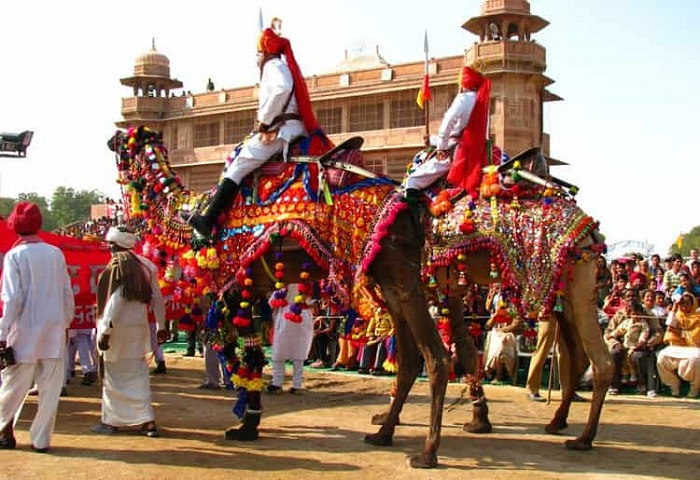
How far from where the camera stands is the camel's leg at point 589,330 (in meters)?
6.75

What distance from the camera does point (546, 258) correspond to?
668cm

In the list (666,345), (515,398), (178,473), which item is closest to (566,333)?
(515,398)

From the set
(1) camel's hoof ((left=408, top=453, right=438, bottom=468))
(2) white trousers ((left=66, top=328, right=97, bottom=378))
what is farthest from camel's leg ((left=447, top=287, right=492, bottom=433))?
(2) white trousers ((left=66, top=328, right=97, bottom=378))

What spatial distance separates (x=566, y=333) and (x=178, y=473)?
371 cm

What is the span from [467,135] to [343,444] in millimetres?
2840

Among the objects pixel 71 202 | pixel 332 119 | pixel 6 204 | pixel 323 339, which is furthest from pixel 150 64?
pixel 71 202

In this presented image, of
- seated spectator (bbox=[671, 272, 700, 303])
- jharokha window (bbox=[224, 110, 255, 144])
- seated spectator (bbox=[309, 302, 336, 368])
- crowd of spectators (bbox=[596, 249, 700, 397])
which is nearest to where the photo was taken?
crowd of spectators (bbox=[596, 249, 700, 397])

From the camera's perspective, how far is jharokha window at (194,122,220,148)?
39.0 m

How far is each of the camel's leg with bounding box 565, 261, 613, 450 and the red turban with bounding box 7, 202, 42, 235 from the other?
4.50 metres

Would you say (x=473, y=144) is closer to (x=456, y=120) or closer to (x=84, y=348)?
(x=456, y=120)

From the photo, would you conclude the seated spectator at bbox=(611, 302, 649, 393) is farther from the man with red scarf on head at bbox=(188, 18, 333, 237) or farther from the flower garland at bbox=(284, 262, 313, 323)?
the man with red scarf on head at bbox=(188, 18, 333, 237)

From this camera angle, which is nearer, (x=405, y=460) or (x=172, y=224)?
(x=405, y=460)

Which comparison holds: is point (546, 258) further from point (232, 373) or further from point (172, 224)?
point (172, 224)

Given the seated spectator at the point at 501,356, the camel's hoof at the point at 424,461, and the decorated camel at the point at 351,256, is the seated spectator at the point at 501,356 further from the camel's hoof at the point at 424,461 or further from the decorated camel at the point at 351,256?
the camel's hoof at the point at 424,461
